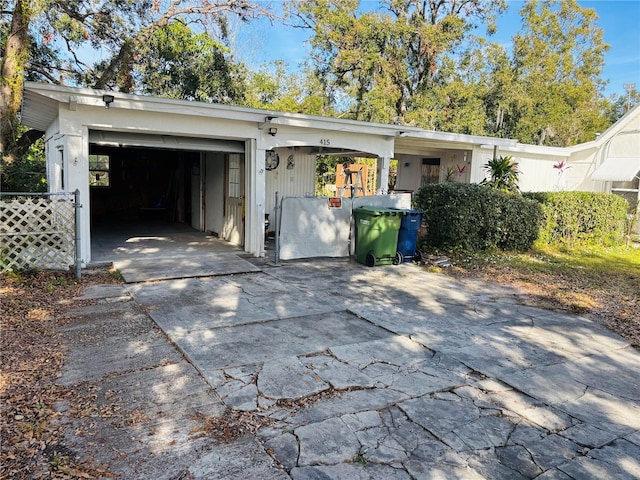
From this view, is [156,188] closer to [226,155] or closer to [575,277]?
Result: [226,155]

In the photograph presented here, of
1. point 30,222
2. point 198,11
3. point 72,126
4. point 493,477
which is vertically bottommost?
point 493,477

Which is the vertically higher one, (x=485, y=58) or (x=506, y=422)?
(x=485, y=58)

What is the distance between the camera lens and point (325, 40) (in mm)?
23172

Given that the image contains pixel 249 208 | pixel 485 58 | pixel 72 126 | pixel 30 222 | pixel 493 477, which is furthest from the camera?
pixel 485 58

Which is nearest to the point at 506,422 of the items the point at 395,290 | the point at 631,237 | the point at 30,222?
the point at 395,290

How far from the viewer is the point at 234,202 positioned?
10.8 meters

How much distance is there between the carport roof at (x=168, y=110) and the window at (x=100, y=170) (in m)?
6.47

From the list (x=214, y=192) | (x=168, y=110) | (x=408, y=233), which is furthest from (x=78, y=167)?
(x=408, y=233)

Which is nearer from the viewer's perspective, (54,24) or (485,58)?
(54,24)

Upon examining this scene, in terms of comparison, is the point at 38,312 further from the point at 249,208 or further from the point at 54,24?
the point at 54,24

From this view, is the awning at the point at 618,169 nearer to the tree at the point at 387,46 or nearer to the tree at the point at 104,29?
the tree at the point at 387,46

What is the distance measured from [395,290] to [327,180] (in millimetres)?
17050

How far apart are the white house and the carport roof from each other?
20 mm

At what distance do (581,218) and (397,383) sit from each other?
1074 cm
